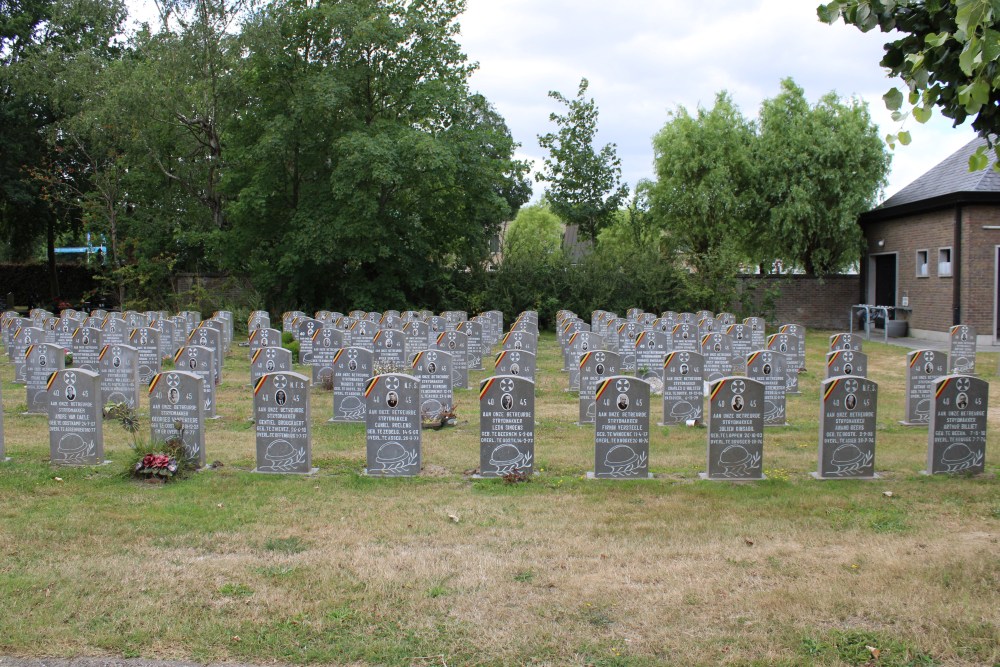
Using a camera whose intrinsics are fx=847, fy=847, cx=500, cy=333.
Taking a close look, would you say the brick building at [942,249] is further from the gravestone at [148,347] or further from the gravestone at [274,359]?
the gravestone at [148,347]

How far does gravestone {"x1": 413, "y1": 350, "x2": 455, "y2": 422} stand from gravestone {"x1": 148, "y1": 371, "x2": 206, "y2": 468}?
364cm

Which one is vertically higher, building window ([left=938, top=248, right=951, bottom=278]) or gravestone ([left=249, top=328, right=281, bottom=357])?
building window ([left=938, top=248, right=951, bottom=278])

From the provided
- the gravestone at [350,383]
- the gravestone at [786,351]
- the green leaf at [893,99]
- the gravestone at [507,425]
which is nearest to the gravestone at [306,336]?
the gravestone at [350,383]

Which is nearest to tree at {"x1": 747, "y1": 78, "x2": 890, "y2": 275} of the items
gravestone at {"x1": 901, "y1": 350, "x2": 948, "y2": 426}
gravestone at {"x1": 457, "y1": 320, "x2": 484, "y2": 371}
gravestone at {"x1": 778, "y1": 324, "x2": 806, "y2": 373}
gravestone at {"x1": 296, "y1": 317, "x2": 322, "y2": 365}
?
gravestone at {"x1": 778, "y1": 324, "x2": 806, "y2": 373}

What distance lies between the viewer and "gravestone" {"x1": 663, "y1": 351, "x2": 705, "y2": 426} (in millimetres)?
11719

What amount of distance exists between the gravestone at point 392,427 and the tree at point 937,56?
217 inches

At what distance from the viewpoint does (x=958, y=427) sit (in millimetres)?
8859

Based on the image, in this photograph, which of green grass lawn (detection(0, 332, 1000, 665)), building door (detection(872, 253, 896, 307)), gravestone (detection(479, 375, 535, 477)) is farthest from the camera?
building door (detection(872, 253, 896, 307))

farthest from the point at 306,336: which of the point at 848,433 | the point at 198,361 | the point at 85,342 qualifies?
the point at 848,433

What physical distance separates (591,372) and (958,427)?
184 inches

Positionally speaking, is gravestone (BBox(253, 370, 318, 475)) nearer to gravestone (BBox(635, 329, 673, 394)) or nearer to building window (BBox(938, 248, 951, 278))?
gravestone (BBox(635, 329, 673, 394))

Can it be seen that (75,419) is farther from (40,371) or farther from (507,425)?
(507,425)

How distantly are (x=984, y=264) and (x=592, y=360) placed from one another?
18245mm

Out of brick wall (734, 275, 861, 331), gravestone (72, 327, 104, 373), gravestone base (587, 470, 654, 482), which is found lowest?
gravestone base (587, 470, 654, 482)
